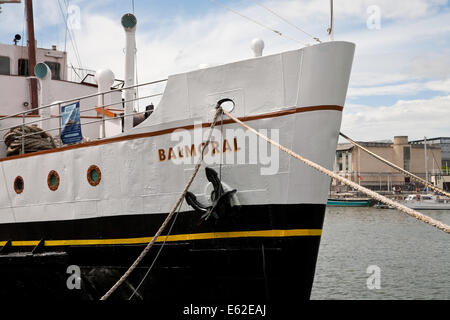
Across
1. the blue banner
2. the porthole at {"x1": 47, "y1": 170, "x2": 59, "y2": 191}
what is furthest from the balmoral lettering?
the porthole at {"x1": 47, "y1": 170, "x2": 59, "y2": 191}

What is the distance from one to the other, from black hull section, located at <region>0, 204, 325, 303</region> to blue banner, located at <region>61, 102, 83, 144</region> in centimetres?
136

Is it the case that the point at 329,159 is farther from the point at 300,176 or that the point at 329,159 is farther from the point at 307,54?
the point at 307,54

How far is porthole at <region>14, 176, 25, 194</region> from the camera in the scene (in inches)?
329

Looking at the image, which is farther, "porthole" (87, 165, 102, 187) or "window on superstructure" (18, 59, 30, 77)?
"window on superstructure" (18, 59, 30, 77)

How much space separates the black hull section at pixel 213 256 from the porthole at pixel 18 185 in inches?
58.5

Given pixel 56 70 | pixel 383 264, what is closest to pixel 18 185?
pixel 56 70

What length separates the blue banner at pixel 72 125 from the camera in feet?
25.5

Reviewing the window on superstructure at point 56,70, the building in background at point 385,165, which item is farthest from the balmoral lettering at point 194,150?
the building in background at point 385,165

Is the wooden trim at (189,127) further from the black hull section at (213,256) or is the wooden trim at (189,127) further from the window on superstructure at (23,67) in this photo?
the window on superstructure at (23,67)

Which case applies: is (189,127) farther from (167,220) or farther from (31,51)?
(31,51)

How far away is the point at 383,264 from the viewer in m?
18.6

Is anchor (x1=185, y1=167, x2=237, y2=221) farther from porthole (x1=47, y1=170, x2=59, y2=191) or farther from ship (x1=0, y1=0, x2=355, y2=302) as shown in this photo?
porthole (x1=47, y1=170, x2=59, y2=191)
